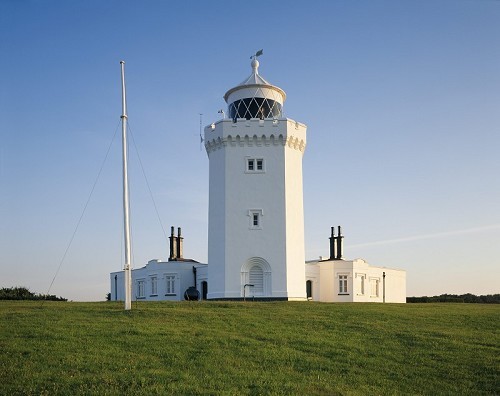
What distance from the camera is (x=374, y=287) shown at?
4444 centimetres

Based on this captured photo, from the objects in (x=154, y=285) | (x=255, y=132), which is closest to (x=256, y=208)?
(x=255, y=132)

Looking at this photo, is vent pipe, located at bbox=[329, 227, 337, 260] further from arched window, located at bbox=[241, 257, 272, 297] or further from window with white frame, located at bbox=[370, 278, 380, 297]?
arched window, located at bbox=[241, 257, 272, 297]

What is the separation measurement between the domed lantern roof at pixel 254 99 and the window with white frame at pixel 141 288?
1692 cm

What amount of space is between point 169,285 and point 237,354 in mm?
28232

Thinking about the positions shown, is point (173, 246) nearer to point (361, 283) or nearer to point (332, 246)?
point (332, 246)

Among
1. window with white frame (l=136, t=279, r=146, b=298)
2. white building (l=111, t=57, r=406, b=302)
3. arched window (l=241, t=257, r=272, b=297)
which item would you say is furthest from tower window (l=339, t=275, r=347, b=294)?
window with white frame (l=136, t=279, r=146, b=298)

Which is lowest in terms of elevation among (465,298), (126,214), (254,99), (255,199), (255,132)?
(465,298)

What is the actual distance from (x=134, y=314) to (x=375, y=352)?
954 centimetres

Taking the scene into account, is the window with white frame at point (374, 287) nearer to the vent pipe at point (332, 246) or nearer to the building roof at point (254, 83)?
the vent pipe at point (332, 246)

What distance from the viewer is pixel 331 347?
52.9 ft

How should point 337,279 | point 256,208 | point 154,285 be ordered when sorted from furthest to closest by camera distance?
point 154,285 < point 337,279 < point 256,208

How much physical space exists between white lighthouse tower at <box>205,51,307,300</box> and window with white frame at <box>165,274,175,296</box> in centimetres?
853

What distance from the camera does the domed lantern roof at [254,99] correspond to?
3528 centimetres

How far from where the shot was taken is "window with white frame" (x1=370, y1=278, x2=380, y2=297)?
44.0 m
